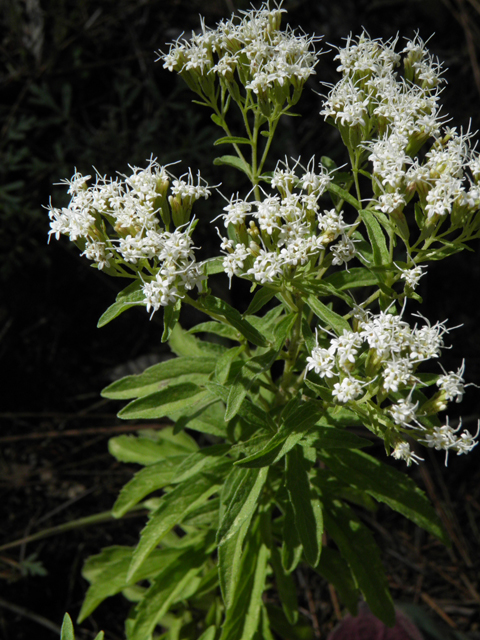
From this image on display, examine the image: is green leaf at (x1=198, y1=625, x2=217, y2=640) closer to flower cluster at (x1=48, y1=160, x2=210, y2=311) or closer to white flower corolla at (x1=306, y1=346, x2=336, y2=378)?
white flower corolla at (x1=306, y1=346, x2=336, y2=378)

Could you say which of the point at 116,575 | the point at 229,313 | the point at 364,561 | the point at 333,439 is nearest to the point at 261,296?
the point at 229,313

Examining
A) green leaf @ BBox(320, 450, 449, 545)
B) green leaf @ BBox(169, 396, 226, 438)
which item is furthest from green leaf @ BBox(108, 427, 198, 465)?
green leaf @ BBox(320, 450, 449, 545)

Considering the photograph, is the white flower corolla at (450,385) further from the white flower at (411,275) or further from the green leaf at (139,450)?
the green leaf at (139,450)

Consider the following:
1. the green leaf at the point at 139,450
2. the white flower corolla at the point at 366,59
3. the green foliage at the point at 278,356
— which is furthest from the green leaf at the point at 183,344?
the white flower corolla at the point at 366,59

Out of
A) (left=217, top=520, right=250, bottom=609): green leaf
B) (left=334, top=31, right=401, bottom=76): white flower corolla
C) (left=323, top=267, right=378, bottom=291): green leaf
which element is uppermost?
(left=334, top=31, right=401, bottom=76): white flower corolla

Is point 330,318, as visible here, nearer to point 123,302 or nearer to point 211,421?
point 123,302
